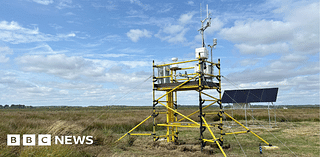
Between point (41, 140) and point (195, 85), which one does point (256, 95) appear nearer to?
point (195, 85)

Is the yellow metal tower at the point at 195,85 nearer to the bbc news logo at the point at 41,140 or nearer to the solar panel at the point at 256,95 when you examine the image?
the bbc news logo at the point at 41,140

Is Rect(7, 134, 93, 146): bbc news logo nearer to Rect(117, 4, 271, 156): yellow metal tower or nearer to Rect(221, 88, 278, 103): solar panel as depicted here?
Rect(117, 4, 271, 156): yellow metal tower

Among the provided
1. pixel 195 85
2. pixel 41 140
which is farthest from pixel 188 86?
pixel 41 140

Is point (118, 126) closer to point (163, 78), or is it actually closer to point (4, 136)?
point (163, 78)

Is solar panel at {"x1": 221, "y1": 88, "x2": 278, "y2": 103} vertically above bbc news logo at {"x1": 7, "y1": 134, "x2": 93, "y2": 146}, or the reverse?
solar panel at {"x1": 221, "y1": 88, "x2": 278, "y2": 103}

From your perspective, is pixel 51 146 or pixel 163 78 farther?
pixel 163 78

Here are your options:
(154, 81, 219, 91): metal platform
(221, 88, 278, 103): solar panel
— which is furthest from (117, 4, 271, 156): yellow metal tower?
(221, 88, 278, 103): solar panel

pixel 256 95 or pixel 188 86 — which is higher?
pixel 188 86

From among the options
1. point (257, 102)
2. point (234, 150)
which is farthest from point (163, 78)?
point (257, 102)

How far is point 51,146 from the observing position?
764cm

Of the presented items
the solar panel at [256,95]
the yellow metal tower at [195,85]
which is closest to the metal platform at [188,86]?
the yellow metal tower at [195,85]

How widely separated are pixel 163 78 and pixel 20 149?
762 centimetres

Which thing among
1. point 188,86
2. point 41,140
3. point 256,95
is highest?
point 188,86

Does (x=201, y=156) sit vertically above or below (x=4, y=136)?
below
